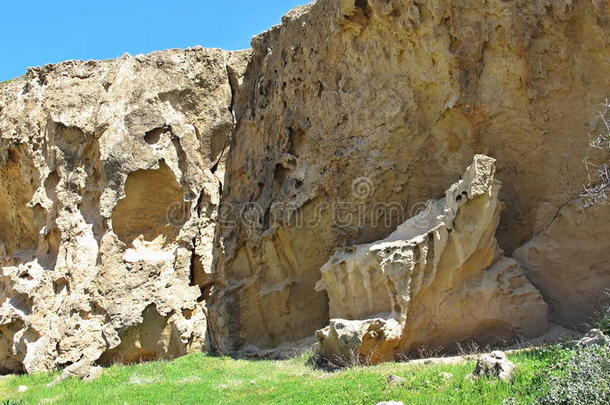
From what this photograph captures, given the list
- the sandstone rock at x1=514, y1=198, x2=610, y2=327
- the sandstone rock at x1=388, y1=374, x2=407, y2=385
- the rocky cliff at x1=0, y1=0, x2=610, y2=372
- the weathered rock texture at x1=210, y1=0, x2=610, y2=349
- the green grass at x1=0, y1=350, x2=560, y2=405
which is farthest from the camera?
the weathered rock texture at x1=210, y1=0, x2=610, y2=349

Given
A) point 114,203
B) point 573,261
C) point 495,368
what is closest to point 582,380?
point 495,368

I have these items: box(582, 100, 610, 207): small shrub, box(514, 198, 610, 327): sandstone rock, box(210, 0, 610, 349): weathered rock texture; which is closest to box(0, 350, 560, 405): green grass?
box(210, 0, 610, 349): weathered rock texture

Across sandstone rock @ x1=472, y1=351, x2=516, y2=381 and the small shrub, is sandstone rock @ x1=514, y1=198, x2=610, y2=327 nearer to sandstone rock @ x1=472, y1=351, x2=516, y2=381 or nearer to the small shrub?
the small shrub

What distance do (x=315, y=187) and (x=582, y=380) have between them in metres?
8.68

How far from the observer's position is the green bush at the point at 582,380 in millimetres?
6871

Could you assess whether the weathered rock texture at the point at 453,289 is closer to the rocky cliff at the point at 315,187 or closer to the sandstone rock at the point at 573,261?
the rocky cliff at the point at 315,187

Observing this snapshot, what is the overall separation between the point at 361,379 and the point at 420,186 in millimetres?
A: 5638

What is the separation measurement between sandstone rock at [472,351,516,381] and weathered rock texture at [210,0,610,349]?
13.0 ft

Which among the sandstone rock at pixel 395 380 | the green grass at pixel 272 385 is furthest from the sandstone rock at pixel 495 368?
the sandstone rock at pixel 395 380

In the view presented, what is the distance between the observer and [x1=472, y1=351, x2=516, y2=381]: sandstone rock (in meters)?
8.18

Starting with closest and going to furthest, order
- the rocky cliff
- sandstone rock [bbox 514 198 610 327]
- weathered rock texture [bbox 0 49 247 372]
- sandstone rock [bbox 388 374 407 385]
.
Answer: sandstone rock [bbox 388 374 407 385]
sandstone rock [bbox 514 198 610 327]
the rocky cliff
weathered rock texture [bbox 0 49 247 372]

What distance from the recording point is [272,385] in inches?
438

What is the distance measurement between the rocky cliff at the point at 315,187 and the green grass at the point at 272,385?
1234 millimetres

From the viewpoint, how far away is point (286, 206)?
15.5 meters
